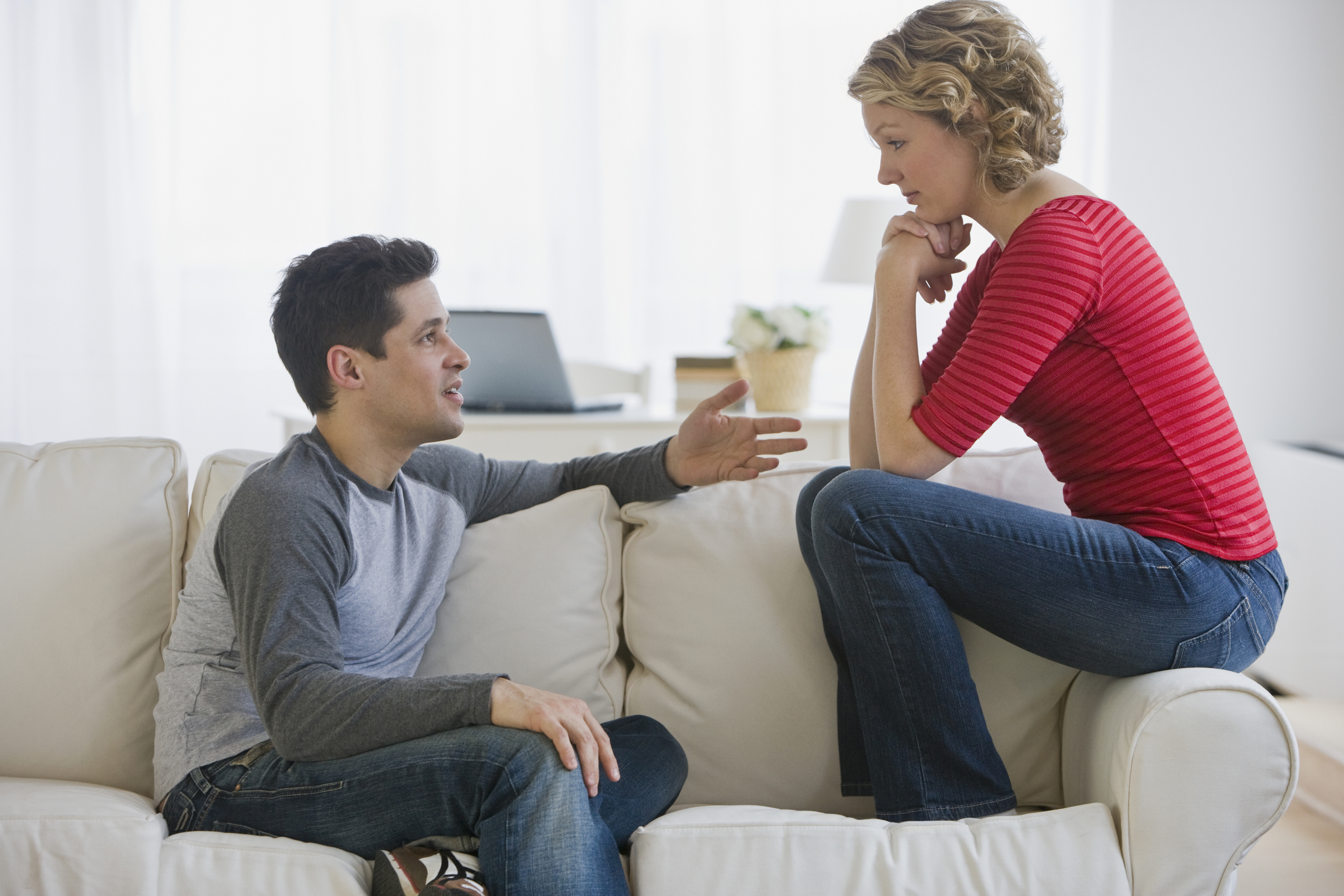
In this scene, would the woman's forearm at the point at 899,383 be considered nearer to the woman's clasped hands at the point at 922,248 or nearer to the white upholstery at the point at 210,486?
the woman's clasped hands at the point at 922,248

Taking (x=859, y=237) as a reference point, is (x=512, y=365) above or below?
below

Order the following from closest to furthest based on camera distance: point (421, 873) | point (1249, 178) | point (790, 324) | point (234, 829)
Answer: point (421, 873), point (234, 829), point (790, 324), point (1249, 178)

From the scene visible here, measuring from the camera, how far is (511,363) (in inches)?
A: 107

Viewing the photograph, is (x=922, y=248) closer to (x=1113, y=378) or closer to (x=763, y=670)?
(x=1113, y=378)

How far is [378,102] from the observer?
3795mm

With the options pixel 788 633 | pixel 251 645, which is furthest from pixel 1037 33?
pixel 251 645

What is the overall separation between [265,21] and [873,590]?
328 centimetres

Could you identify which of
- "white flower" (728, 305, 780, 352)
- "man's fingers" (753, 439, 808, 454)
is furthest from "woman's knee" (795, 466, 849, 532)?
"white flower" (728, 305, 780, 352)

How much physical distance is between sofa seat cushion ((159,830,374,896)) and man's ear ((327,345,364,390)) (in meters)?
0.55

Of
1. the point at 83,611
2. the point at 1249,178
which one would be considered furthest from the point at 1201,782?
the point at 1249,178

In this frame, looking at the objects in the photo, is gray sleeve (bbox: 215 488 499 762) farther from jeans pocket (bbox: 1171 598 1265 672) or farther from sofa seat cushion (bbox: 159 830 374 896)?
jeans pocket (bbox: 1171 598 1265 672)

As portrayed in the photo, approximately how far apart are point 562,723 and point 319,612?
0.30 metres

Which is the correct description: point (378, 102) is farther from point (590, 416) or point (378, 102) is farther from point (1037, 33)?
point (1037, 33)

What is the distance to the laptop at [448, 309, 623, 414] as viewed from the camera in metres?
2.69
